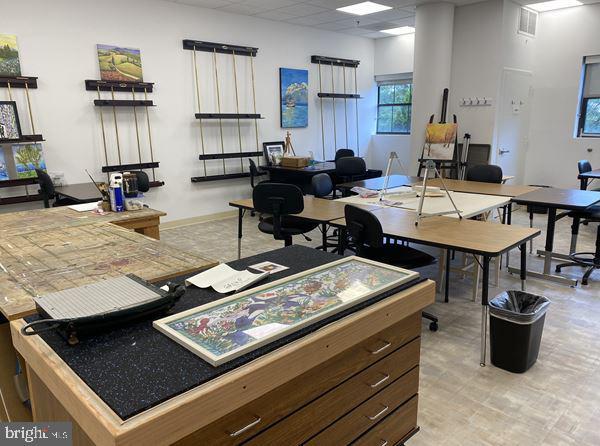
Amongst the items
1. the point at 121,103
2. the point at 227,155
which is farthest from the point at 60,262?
the point at 227,155

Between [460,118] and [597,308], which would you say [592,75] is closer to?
[460,118]

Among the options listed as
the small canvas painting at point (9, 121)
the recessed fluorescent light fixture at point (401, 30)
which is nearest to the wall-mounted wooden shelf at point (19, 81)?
the small canvas painting at point (9, 121)

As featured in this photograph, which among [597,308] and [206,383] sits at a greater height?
[206,383]

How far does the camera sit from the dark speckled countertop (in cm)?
89

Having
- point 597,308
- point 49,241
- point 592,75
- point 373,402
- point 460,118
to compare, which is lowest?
point 597,308

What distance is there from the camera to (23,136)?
4758 mm

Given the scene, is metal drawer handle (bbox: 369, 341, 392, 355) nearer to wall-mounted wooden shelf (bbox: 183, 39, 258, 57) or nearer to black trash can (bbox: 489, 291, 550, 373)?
black trash can (bbox: 489, 291, 550, 373)

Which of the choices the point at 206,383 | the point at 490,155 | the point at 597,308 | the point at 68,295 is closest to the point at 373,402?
the point at 206,383

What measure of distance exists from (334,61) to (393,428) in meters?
7.47

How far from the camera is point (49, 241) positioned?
7.53 feet

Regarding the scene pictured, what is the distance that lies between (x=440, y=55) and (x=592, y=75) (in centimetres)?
253

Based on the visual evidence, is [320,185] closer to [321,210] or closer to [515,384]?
[321,210]

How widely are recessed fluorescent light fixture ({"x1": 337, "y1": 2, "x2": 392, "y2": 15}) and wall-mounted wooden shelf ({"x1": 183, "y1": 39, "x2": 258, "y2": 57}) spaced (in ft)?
4.91

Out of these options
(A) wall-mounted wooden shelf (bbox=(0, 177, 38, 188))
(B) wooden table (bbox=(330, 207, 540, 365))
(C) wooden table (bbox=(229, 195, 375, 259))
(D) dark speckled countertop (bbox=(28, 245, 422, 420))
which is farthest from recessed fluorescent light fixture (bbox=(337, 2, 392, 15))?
(D) dark speckled countertop (bbox=(28, 245, 422, 420))
